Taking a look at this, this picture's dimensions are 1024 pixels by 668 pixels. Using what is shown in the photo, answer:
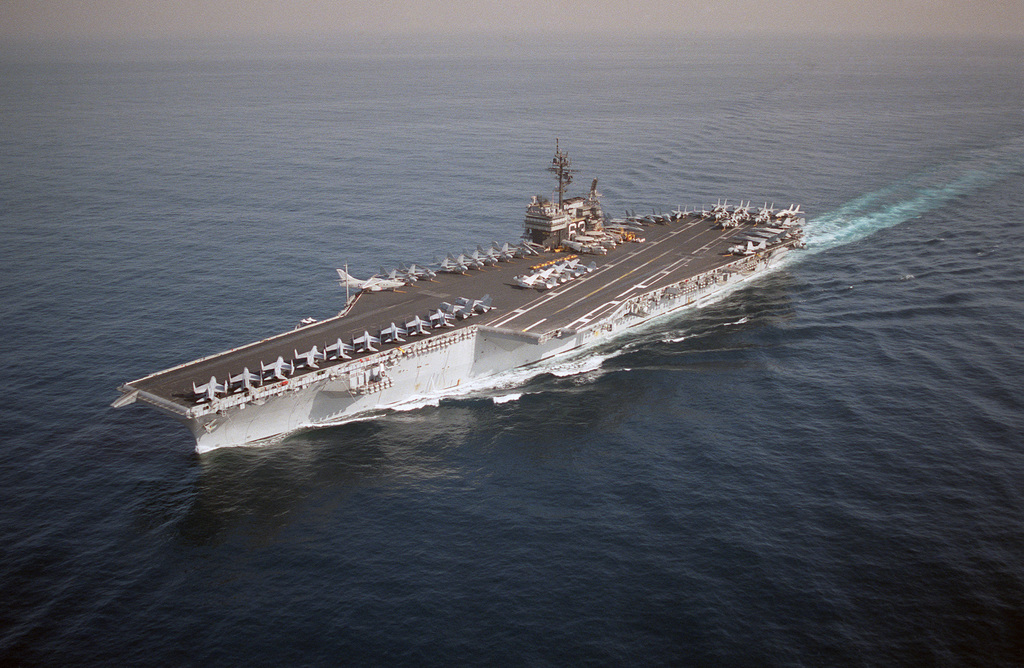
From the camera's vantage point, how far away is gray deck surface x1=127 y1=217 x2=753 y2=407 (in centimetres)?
4444

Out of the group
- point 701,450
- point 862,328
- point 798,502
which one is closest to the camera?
point 798,502

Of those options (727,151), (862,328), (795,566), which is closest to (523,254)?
(862,328)

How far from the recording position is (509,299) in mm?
55438

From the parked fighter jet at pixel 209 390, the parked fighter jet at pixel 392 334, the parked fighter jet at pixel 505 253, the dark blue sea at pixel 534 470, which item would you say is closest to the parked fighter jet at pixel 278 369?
the parked fighter jet at pixel 209 390

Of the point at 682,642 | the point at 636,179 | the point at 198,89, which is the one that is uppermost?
the point at 198,89

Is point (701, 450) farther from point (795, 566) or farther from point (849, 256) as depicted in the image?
point (849, 256)

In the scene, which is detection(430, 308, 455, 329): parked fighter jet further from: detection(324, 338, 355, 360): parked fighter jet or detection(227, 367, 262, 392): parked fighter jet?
detection(227, 367, 262, 392): parked fighter jet

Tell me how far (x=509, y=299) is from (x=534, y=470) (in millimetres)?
18572

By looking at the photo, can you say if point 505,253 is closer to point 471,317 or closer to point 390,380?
Result: point 471,317

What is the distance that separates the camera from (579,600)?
3019 cm

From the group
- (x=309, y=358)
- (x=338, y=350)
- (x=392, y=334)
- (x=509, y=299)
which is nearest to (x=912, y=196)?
(x=509, y=299)

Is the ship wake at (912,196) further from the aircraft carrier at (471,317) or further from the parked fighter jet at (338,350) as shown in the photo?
the parked fighter jet at (338,350)

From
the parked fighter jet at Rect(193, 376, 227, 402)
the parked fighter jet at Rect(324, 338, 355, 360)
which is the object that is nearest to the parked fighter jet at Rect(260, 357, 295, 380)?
the parked fighter jet at Rect(193, 376, 227, 402)

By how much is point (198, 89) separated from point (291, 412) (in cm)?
17889
